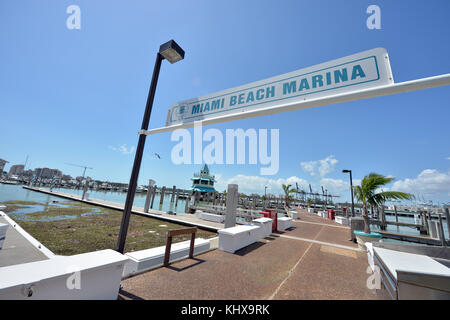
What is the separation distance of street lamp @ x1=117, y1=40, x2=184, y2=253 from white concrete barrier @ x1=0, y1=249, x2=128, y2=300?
0.50 m

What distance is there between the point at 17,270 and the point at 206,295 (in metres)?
2.68

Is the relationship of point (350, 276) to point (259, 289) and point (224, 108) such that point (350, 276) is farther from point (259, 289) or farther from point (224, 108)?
point (224, 108)

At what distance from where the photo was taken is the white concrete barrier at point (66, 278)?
196cm

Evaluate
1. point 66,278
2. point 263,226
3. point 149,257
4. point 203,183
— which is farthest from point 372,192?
point 203,183

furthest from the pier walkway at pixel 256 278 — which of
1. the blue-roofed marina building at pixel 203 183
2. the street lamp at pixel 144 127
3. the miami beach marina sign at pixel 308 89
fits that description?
the blue-roofed marina building at pixel 203 183

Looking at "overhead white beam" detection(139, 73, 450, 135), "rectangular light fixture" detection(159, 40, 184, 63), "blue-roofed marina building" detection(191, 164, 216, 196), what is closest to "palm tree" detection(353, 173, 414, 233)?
"overhead white beam" detection(139, 73, 450, 135)

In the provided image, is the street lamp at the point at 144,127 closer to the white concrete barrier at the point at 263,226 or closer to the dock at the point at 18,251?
the dock at the point at 18,251

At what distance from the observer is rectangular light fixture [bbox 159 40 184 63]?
362 centimetres

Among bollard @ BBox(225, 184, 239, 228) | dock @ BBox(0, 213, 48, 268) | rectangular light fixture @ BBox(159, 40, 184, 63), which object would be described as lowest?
dock @ BBox(0, 213, 48, 268)

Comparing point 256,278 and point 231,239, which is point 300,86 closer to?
point 256,278

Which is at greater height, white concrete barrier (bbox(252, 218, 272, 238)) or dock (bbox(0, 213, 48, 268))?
white concrete barrier (bbox(252, 218, 272, 238))

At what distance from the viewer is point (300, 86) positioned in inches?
92.7

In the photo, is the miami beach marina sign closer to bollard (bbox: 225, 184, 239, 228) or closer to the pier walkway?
the pier walkway
